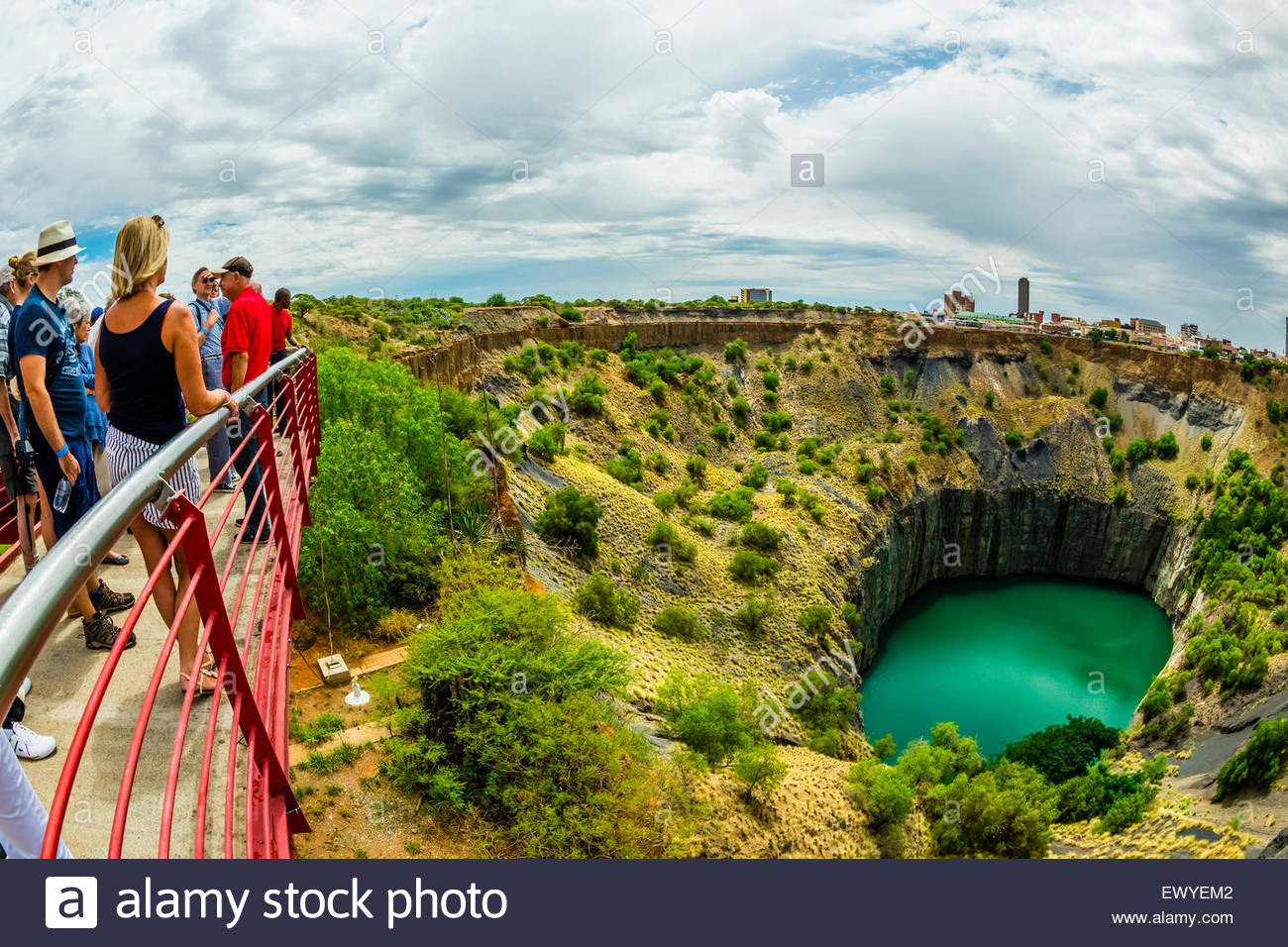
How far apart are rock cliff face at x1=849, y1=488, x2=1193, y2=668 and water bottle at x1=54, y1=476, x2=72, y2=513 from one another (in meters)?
38.7

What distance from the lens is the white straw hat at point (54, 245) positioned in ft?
15.2

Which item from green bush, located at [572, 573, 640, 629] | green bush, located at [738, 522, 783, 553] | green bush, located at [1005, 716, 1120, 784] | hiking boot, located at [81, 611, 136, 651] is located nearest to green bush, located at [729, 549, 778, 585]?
green bush, located at [738, 522, 783, 553]

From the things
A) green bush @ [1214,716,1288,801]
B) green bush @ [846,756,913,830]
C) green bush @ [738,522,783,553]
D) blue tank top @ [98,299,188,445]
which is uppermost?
blue tank top @ [98,299,188,445]

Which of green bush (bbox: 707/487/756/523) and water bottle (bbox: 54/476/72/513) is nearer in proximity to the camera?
water bottle (bbox: 54/476/72/513)

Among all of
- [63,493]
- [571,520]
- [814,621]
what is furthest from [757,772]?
[814,621]

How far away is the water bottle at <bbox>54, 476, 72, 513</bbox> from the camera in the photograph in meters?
5.25

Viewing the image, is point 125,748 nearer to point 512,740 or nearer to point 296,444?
point 296,444

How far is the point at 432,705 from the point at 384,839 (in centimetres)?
143

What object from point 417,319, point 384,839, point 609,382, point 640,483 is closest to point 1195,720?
point 640,483

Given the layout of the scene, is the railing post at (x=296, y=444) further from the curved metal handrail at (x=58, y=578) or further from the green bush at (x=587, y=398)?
the green bush at (x=587, y=398)

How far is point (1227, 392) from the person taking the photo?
1800 inches

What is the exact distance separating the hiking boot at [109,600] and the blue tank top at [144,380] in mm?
1486

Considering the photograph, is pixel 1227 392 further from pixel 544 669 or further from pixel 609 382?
pixel 544 669

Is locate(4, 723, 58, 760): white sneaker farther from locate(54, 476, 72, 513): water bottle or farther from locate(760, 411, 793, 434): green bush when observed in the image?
locate(760, 411, 793, 434): green bush
